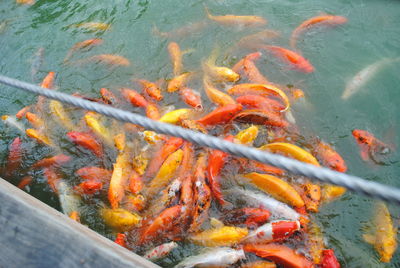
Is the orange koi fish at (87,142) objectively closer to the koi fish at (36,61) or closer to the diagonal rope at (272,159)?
the diagonal rope at (272,159)

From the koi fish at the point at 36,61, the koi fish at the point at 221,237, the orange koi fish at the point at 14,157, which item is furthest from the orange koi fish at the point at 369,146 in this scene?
the koi fish at the point at 36,61

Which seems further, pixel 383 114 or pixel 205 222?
pixel 383 114

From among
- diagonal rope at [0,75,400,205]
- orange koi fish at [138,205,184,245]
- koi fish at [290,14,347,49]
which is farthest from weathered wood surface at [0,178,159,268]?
koi fish at [290,14,347,49]

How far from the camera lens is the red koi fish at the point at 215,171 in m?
2.75

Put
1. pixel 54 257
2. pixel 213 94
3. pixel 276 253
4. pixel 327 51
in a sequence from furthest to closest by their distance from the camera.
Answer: pixel 327 51
pixel 213 94
pixel 276 253
pixel 54 257

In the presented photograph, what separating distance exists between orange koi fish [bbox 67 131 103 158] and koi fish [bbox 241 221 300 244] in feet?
6.17

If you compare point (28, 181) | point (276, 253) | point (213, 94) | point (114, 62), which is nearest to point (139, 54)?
point (114, 62)

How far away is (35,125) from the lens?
149 inches

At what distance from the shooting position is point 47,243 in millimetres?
1583

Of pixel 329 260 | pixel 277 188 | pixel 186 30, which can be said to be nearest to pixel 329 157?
pixel 277 188

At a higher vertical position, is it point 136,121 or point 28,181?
point 136,121

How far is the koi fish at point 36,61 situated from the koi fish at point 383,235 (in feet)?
15.2

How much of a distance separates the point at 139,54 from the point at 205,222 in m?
2.92

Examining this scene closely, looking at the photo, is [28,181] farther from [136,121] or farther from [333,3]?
[333,3]
